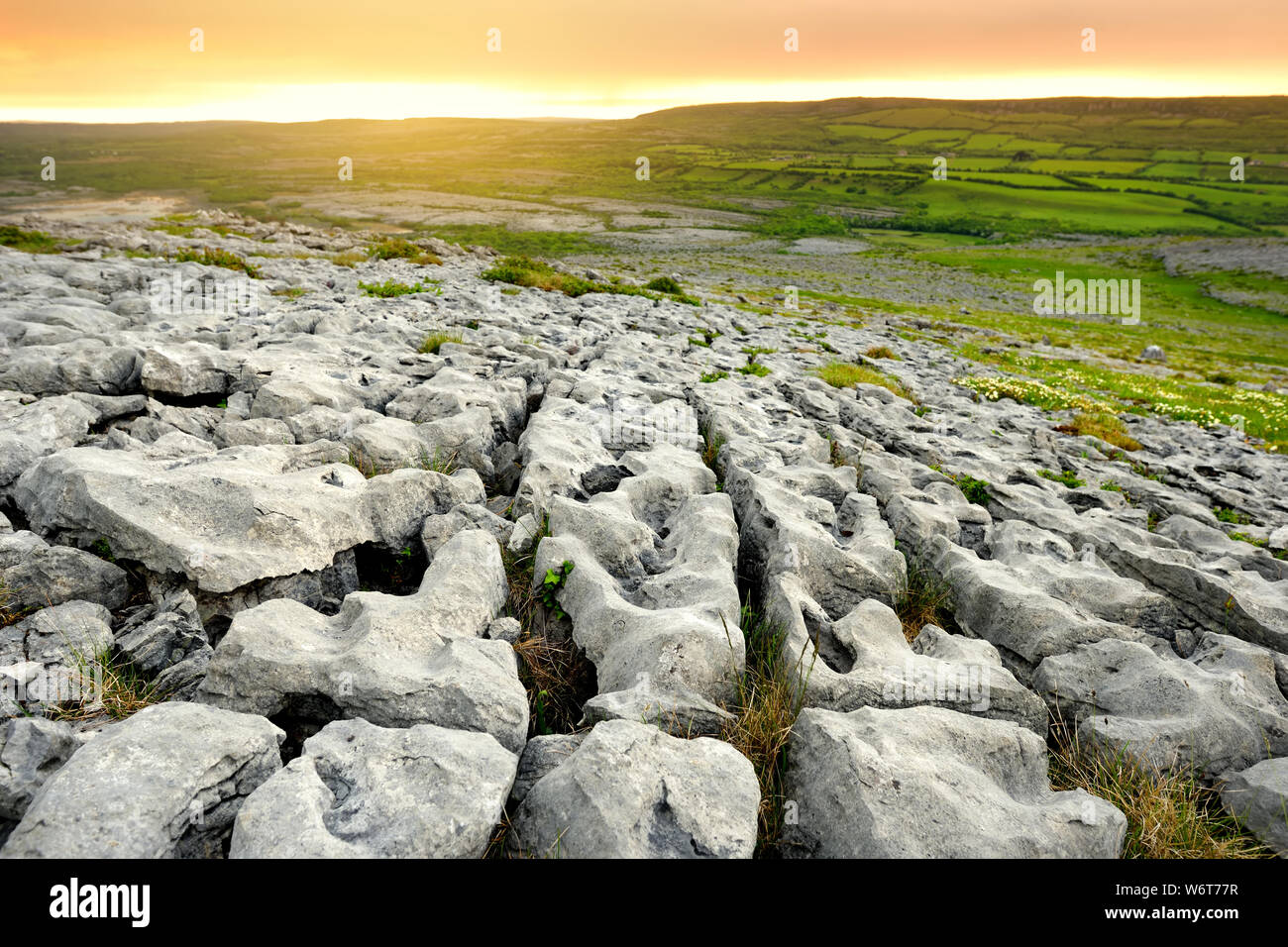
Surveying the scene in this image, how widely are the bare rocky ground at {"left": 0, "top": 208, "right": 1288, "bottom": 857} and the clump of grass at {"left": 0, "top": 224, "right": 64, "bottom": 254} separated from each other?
26.4 meters

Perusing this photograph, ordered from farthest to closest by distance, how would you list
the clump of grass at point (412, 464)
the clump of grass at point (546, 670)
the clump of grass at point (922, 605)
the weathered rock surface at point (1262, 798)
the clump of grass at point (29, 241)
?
the clump of grass at point (29, 241)
the clump of grass at point (412, 464)
the clump of grass at point (922, 605)
the clump of grass at point (546, 670)
the weathered rock surface at point (1262, 798)

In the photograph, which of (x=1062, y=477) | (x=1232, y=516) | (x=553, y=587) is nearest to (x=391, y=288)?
(x=553, y=587)

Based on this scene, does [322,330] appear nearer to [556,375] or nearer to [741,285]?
[556,375]

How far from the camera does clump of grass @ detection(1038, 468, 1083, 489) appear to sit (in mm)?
15274

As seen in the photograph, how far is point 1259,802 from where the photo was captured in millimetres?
5516

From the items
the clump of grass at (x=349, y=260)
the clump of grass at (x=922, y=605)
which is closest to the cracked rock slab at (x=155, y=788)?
the clump of grass at (x=922, y=605)

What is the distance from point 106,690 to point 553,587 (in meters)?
3.94

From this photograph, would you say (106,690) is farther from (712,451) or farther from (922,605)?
(712,451)

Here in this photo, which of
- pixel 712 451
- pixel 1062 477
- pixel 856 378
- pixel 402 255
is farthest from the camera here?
pixel 402 255

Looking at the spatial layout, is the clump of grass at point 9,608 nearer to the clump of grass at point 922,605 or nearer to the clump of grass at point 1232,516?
the clump of grass at point 922,605

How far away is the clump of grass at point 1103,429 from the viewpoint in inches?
810

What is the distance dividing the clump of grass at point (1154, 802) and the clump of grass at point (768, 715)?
8.03 feet

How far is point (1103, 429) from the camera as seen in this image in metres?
21.3
